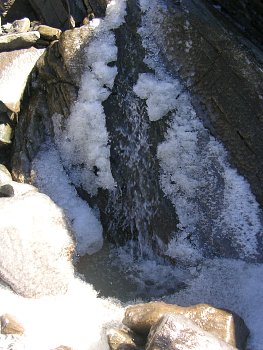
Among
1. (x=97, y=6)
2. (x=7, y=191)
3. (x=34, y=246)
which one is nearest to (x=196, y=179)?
(x=34, y=246)

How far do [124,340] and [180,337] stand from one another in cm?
52

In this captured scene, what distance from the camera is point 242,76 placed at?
14.4ft

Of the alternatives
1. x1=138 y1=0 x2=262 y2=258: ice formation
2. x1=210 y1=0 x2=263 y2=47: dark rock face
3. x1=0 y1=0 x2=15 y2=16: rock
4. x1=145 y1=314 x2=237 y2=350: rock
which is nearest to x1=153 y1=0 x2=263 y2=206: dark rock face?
x1=138 y1=0 x2=262 y2=258: ice formation

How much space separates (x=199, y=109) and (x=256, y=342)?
1.99 meters

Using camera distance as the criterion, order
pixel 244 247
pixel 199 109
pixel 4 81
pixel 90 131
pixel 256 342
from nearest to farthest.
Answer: pixel 256 342
pixel 244 247
pixel 199 109
pixel 90 131
pixel 4 81

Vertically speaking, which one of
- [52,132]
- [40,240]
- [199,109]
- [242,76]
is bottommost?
[40,240]

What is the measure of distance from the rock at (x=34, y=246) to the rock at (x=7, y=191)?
133 mm

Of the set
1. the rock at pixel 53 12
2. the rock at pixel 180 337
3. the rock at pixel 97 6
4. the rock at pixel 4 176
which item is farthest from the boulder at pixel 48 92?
the rock at pixel 180 337

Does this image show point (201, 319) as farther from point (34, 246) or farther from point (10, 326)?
point (34, 246)

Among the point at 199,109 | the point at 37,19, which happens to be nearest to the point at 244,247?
the point at 199,109

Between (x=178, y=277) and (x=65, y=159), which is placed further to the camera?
(x=65, y=159)

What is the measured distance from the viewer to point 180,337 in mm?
3412

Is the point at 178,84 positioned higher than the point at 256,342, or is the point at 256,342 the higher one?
the point at 178,84

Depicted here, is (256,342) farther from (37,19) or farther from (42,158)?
(37,19)
